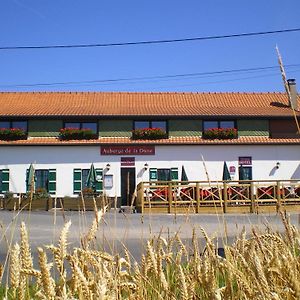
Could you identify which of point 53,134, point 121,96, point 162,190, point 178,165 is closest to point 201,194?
point 162,190

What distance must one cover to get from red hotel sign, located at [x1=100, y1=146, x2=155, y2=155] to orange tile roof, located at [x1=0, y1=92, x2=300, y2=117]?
1.90m

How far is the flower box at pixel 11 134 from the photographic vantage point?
84.4 feet

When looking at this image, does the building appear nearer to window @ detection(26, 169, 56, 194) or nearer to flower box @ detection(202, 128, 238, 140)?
window @ detection(26, 169, 56, 194)

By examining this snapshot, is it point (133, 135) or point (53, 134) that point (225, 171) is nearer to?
point (133, 135)

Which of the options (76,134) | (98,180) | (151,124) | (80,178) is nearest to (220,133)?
(151,124)

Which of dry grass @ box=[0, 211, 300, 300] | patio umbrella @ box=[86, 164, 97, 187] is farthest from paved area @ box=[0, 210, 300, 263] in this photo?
patio umbrella @ box=[86, 164, 97, 187]

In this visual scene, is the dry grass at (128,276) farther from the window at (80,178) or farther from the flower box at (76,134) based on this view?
the flower box at (76,134)

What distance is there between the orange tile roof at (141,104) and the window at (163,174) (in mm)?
3185

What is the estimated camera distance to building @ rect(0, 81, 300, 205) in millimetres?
25344

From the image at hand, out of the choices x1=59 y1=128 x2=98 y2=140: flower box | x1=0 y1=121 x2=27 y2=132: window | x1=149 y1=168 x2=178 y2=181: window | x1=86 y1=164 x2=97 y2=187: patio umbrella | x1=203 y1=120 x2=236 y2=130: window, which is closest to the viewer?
x1=86 y1=164 x2=97 y2=187: patio umbrella

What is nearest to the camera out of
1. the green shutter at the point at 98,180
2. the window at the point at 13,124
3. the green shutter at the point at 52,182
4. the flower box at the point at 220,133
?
the green shutter at the point at 98,180

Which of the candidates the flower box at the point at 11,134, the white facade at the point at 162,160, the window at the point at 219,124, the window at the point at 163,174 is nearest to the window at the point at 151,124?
the white facade at the point at 162,160

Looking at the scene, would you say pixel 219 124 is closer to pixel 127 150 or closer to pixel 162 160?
pixel 162 160

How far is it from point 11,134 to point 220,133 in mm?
11426
